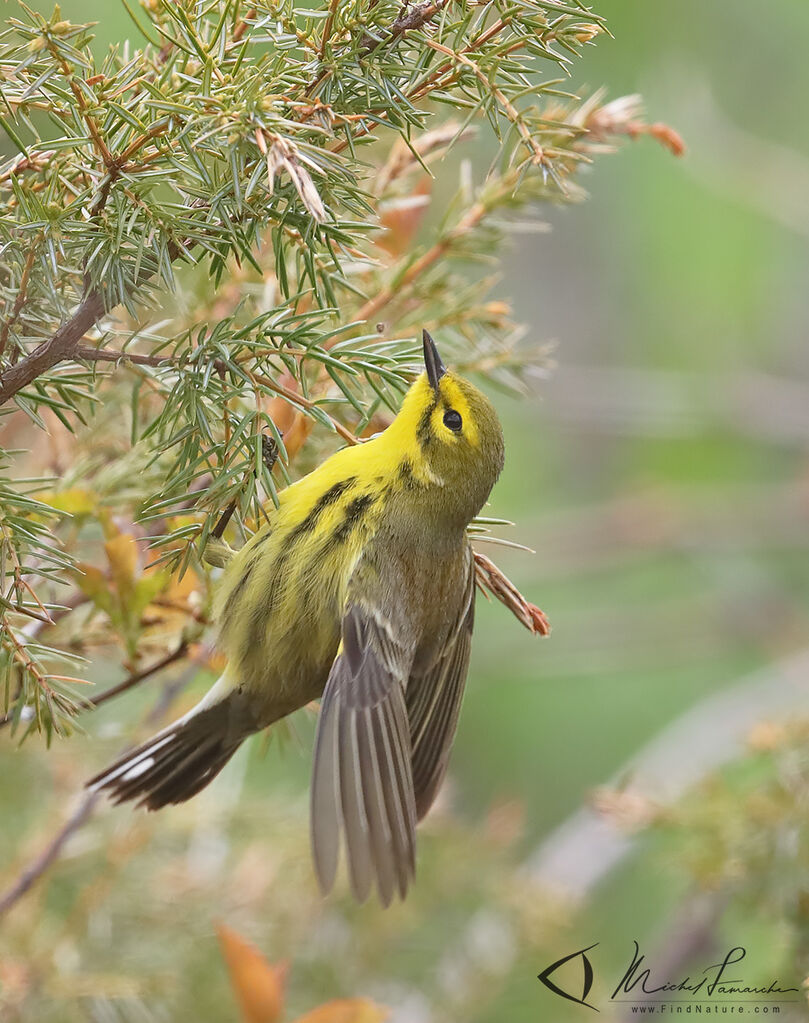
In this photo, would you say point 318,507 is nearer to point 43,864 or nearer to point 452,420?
point 452,420

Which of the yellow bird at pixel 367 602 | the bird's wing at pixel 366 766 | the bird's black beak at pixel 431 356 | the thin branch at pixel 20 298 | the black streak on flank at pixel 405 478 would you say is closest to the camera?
the thin branch at pixel 20 298

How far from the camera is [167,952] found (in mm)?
1454

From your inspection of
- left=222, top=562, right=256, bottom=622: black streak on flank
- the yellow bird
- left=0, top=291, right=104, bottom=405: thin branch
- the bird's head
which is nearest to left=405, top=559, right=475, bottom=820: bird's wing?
the yellow bird

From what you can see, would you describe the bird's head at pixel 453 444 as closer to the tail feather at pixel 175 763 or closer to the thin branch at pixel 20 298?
the tail feather at pixel 175 763

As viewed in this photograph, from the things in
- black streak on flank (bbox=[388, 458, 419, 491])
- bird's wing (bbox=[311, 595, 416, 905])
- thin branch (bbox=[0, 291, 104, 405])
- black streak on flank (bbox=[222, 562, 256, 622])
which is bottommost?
bird's wing (bbox=[311, 595, 416, 905])

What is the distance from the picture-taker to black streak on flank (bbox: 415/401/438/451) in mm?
1520

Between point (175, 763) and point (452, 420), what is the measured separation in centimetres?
57

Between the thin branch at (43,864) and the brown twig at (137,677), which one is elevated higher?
the brown twig at (137,677)

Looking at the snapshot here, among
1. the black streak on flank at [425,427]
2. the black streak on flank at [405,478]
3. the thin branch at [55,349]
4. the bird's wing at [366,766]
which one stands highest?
the thin branch at [55,349]

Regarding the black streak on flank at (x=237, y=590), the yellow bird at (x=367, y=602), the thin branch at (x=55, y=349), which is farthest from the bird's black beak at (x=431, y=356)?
the thin branch at (x=55, y=349)

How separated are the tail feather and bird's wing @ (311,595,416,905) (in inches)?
9.2

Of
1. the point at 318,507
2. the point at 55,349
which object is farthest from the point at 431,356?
the point at 55,349

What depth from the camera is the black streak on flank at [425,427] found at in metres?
1.52

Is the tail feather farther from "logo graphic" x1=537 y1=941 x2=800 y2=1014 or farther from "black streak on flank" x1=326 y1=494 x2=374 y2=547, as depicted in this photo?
"logo graphic" x1=537 y1=941 x2=800 y2=1014
